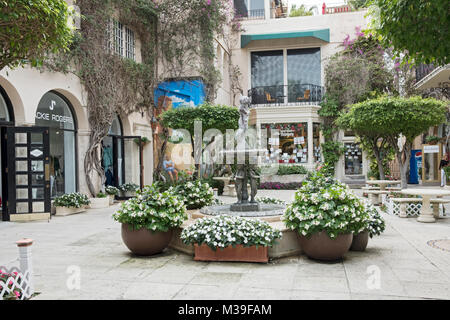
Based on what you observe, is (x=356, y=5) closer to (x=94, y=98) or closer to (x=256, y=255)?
(x=94, y=98)

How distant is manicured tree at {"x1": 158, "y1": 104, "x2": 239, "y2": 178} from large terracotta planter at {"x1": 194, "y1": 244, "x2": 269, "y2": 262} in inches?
337

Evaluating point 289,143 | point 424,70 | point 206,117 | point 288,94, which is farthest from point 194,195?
point 288,94

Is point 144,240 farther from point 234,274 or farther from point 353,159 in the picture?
point 353,159

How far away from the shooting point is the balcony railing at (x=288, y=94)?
22219 mm

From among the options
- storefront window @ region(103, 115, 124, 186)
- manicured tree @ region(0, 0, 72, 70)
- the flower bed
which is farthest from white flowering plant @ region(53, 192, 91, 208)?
the flower bed

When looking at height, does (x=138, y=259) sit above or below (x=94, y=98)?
below

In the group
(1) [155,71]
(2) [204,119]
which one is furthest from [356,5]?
(2) [204,119]

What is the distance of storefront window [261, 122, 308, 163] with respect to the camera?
21188mm

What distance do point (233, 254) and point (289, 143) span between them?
641 inches

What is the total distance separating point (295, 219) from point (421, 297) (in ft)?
6.26

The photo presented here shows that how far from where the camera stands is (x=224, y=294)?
4191 mm

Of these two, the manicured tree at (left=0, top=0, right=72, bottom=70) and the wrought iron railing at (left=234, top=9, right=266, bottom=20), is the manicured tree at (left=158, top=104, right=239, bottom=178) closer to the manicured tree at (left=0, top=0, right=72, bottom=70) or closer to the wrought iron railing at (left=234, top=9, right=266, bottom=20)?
the manicured tree at (left=0, top=0, right=72, bottom=70)

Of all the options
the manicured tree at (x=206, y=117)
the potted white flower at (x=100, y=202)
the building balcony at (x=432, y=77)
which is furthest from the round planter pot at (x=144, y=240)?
the building balcony at (x=432, y=77)

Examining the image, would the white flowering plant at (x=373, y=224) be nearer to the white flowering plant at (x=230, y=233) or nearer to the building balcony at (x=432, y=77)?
the white flowering plant at (x=230, y=233)
